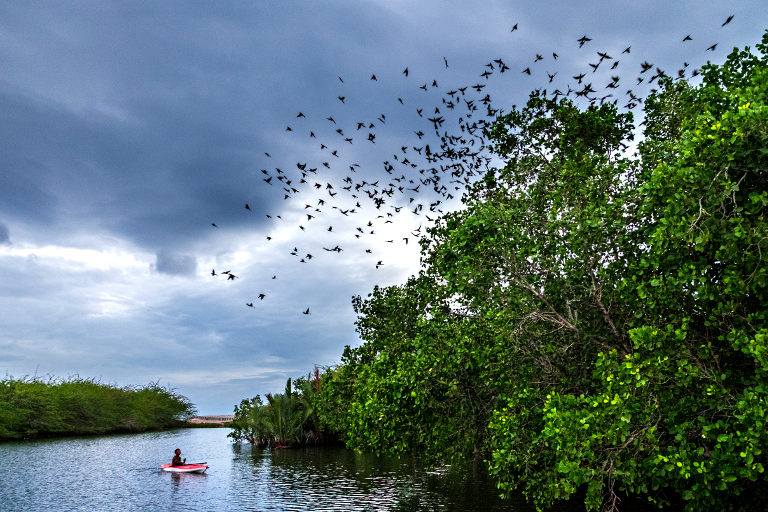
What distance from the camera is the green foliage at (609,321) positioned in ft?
36.6

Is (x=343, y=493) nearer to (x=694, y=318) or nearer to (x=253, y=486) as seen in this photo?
(x=253, y=486)

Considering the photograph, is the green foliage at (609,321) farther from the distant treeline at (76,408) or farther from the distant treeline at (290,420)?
the distant treeline at (76,408)

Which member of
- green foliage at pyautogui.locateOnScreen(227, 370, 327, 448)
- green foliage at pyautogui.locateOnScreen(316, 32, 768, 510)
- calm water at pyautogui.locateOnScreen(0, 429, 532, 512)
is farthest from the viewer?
green foliage at pyautogui.locateOnScreen(227, 370, 327, 448)

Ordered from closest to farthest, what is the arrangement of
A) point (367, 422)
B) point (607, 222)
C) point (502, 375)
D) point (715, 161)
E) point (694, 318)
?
point (715, 161), point (694, 318), point (607, 222), point (502, 375), point (367, 422)

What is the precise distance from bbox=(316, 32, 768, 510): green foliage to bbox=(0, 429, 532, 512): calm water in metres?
5.32

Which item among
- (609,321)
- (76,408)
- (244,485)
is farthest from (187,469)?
(76,408)

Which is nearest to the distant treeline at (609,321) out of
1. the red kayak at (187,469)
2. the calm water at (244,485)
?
the calm water at (244,485)

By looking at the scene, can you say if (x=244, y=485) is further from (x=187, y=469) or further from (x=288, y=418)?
(x=288, y=418)

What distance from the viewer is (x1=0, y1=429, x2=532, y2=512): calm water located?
23.6m

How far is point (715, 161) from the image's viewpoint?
11.6 metres

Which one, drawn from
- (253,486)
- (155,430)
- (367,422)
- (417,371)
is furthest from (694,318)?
(155,430)

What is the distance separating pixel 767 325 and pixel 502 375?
7296mm

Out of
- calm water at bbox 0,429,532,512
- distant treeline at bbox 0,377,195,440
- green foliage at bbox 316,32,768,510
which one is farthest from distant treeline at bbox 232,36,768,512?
distant treeline at bbox 0,377,195,440

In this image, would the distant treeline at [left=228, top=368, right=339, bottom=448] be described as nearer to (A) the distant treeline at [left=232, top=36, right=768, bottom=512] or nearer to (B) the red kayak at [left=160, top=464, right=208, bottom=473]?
(B) the red kayak at [left=160, top=464, right=208, bottom=473]
